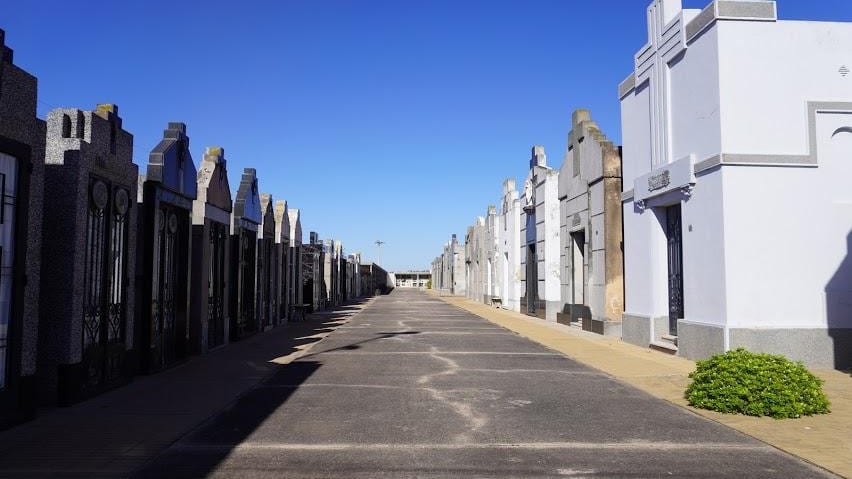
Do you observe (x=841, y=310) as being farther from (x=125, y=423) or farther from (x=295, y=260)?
(x=295, y=260)

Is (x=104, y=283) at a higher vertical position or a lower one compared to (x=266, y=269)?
lower

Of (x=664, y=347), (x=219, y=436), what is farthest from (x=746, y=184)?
(x=219, y=436)

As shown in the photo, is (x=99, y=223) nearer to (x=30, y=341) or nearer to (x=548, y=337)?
(x=30, y=341)

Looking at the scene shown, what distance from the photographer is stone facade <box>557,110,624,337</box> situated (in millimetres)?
20266

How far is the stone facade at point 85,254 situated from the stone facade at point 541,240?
20.2m

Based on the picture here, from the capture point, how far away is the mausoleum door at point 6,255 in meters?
7.47

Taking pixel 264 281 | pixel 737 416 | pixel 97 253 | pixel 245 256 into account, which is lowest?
pixel 737 416

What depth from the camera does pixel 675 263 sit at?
16.3m

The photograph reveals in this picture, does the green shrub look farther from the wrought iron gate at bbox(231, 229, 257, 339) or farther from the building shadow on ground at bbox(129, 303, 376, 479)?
the wrought iron gate at bbox(231, 229, 257, 339)

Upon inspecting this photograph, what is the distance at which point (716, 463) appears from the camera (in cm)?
631

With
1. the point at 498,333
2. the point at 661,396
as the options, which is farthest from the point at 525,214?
the point at 661,396

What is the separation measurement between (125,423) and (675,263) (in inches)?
515

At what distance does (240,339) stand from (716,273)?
12.7 metres

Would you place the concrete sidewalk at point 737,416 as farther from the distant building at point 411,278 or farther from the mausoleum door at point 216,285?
the distant building at point 411,278
